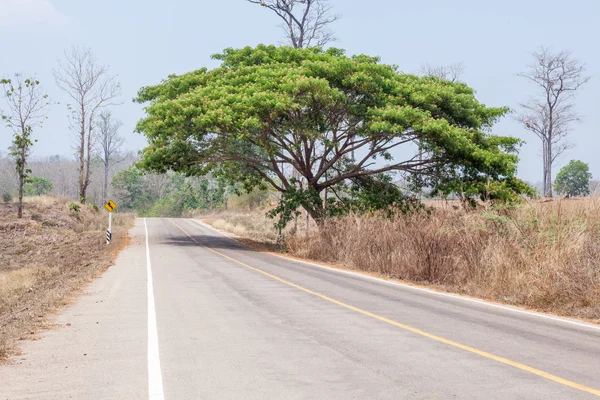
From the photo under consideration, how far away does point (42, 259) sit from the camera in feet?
87.2

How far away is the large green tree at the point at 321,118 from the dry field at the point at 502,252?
6.48 meters

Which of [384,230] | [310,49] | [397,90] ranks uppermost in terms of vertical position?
[310,49]

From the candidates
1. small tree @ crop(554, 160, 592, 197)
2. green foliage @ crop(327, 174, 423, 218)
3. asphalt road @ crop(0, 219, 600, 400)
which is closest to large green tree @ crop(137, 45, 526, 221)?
green foliage @ crop(327, 174, 423, 218)

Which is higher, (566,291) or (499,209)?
(499,209)

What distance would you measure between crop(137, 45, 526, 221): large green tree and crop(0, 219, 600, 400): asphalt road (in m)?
13.2

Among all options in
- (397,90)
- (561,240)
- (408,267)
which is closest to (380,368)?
(561,240)

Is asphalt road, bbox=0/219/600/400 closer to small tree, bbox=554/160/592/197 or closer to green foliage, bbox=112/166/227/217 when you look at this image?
green foliage, bbox=112/166/227/217

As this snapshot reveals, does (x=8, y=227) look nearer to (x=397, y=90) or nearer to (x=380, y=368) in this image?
(x=397, y=90)

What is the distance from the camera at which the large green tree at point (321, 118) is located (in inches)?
968

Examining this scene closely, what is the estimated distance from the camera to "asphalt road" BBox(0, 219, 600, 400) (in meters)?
5.47

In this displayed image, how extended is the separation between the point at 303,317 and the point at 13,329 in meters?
4.47

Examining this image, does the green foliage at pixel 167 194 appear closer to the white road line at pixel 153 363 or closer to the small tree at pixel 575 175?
the small tree at pixel 575 175

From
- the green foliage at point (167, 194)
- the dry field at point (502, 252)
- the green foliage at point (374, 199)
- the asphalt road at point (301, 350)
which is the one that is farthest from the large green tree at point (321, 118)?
the green foliage at point (167, 194)

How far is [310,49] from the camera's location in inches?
1153
